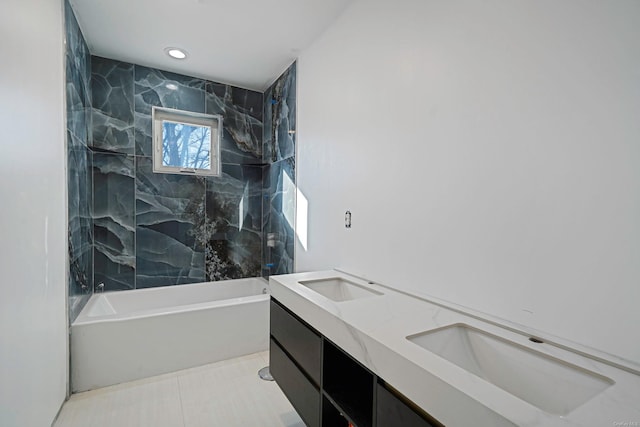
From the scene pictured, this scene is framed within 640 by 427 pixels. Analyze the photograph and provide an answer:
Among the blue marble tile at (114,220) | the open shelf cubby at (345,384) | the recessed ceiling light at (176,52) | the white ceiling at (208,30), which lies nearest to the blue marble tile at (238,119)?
the white ceiling at (208,30)

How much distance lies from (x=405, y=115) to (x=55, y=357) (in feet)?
7.60

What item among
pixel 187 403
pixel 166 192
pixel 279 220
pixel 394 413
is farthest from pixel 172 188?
pixel 394 413

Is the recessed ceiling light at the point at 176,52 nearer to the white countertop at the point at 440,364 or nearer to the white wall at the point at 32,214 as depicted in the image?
the white wall at the point at 32,214

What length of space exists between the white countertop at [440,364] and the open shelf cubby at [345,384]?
0.13 metres

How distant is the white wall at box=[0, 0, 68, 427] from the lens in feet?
3.64

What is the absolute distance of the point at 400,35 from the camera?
1488 millimetres

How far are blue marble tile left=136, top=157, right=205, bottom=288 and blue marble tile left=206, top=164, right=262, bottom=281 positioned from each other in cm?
9

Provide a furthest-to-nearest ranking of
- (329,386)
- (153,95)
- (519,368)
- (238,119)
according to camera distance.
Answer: (238,119) → (153,95) → (329,386) → (519,368)

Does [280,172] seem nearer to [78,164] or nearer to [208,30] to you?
[208,30]

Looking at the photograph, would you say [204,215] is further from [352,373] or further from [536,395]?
[536,395]

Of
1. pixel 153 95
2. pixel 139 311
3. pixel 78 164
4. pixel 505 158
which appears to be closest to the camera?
pixel 505 158

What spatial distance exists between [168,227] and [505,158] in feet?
9.46

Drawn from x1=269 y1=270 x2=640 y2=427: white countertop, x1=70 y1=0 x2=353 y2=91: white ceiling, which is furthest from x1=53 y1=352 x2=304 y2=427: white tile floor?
x1=70 y1=0 x2=353 y2=91: white ceiling

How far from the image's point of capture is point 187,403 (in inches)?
70.3
